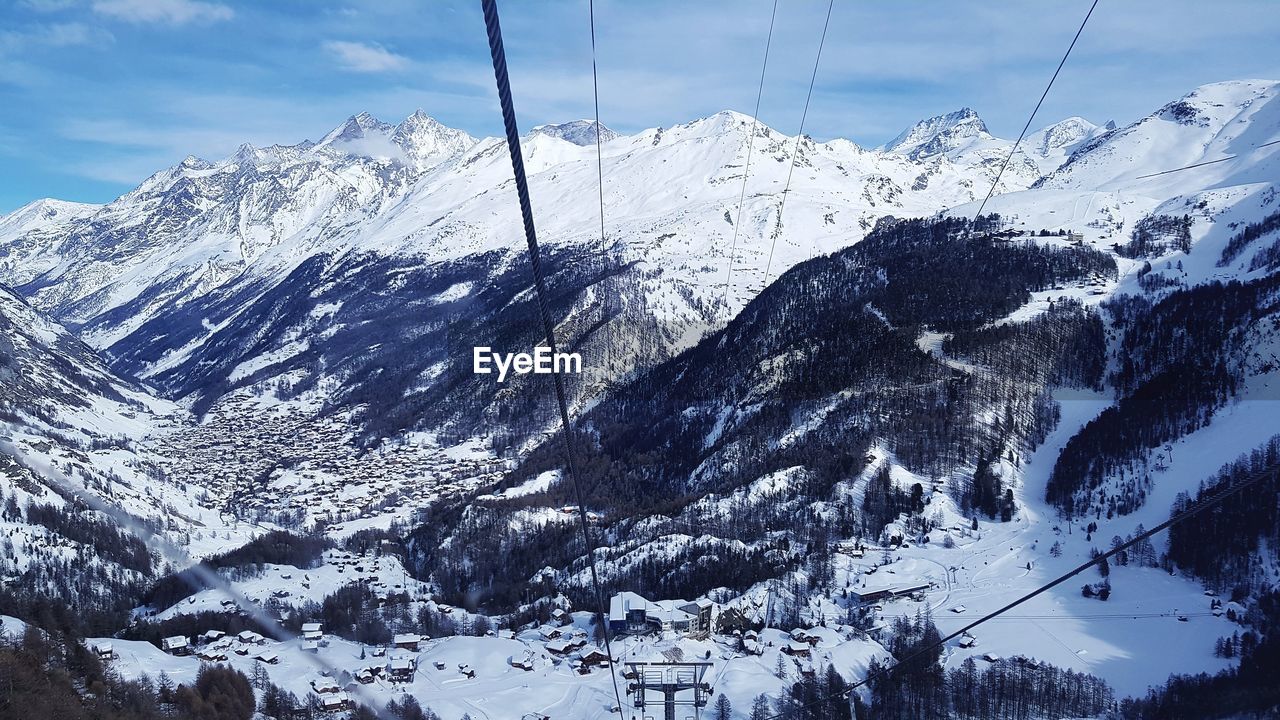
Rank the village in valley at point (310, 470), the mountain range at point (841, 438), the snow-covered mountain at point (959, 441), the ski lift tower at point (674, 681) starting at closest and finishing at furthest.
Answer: the ski lift tower at point (674, 681) < the snow-covered mountain at point (959, 441) < the mountain range at point (841, 438) < the village in valley at point (310, 470)

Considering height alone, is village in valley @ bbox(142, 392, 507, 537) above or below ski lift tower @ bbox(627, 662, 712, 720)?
above

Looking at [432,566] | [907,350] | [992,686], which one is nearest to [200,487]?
[432,566]

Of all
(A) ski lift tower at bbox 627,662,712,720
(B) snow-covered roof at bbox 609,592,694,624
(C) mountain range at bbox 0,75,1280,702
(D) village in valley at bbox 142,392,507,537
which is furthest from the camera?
(D) village in valley at bbox 142,392,507,537

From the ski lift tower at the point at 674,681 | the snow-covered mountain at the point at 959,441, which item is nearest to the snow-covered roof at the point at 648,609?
the snow-covered mountain at the point at 959,441

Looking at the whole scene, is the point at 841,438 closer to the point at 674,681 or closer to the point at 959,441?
the point at 959,441

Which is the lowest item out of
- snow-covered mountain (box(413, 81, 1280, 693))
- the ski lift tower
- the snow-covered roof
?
the ski lift tower

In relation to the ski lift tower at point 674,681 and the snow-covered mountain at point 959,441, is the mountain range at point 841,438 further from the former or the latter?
the ski lift tower at point 674,681

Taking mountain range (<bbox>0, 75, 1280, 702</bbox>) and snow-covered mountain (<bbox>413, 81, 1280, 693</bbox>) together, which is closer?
snow-covered mountain (<bbox>413, 81, 1280, 693</bbox>)

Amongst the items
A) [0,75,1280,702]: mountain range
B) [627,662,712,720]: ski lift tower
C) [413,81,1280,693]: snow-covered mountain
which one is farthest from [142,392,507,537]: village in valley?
[627,662,712,720]: ski lift tower

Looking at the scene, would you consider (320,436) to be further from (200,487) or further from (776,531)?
(776,531)

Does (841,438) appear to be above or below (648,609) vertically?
above

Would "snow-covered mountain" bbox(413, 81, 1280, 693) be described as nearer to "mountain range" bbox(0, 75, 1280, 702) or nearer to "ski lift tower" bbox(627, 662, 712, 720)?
"mountain range" bbox(0, 75, 1280, 702)

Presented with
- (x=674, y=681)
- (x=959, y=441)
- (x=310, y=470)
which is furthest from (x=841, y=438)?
(x=310, y=470)
